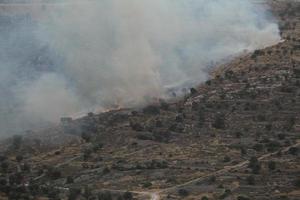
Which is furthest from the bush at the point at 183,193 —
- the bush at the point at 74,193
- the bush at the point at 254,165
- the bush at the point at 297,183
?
the bush at the point at 297,183

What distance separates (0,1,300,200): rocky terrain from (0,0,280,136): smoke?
5.37 m

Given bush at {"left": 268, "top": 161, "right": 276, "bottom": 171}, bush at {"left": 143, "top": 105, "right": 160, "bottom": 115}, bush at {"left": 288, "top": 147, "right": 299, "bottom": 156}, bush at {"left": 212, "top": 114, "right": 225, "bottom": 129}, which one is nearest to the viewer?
bush at {"left": 268, "top": 161, "right": 276, "bottom": 171}

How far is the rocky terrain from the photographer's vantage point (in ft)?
289

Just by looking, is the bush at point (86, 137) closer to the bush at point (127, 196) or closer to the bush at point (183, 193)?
the bush at point (127, 196)

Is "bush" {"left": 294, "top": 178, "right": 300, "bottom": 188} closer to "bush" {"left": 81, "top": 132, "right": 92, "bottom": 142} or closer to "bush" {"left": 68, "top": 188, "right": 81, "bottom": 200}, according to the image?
"bush" {"left": 68, "top": 188, "right": 81, "bottom": 200}

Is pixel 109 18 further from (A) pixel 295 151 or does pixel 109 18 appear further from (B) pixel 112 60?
(A) pixel 295 151

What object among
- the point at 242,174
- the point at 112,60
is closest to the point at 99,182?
the point at 242,174

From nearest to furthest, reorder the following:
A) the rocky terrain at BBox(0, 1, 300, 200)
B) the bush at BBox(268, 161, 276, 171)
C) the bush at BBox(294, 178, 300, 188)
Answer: the bush at BBox(294, 178, 300, 188) < the rocky terrain at BBox(0, 1, 300, 200) < the bush at BBox(268, 161, 276, 171)

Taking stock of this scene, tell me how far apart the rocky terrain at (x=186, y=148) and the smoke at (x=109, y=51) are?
17.6 feet

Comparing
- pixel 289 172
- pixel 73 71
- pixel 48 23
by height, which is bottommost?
pixel 289 172

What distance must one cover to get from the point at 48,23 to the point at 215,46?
25860 mm

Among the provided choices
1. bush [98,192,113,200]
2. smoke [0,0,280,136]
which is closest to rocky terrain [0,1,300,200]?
bush [98,192,113,200]

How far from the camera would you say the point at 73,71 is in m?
128

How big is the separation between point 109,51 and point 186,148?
1181 inches
